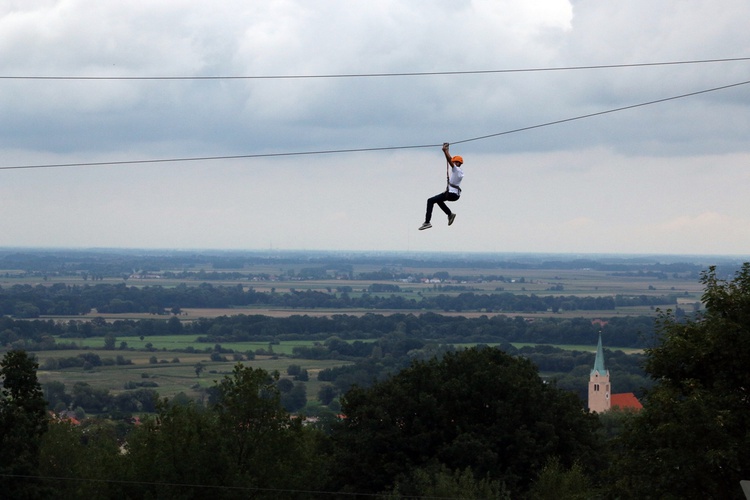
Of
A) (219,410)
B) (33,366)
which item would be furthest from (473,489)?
(33,366)

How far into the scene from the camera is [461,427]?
152 feet

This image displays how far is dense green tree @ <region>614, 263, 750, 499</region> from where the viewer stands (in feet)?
80.5

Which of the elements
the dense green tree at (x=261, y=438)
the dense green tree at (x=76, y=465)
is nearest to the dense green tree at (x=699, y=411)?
the dense green tree at (x=261, y=438)

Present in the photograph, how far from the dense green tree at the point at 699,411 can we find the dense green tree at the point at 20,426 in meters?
18.7

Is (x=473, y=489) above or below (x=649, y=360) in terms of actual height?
below

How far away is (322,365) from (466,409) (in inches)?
5445

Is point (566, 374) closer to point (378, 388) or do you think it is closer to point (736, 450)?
point (378, 388)

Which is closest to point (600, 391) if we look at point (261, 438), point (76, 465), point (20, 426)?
point (76, 465)

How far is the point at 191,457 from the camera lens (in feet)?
116

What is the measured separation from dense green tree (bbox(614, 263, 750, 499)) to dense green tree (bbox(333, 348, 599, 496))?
15858mm

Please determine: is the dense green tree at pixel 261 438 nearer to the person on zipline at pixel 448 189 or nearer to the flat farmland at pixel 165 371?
the person on zipline at pixel 448 189

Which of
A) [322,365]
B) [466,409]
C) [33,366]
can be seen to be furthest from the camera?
[322,365]

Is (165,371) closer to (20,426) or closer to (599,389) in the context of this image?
(599,389)

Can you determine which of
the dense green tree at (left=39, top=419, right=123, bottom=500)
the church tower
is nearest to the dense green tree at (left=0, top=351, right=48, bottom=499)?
the dense green tree at (left=39, top=419, right=123, bottom=500)
